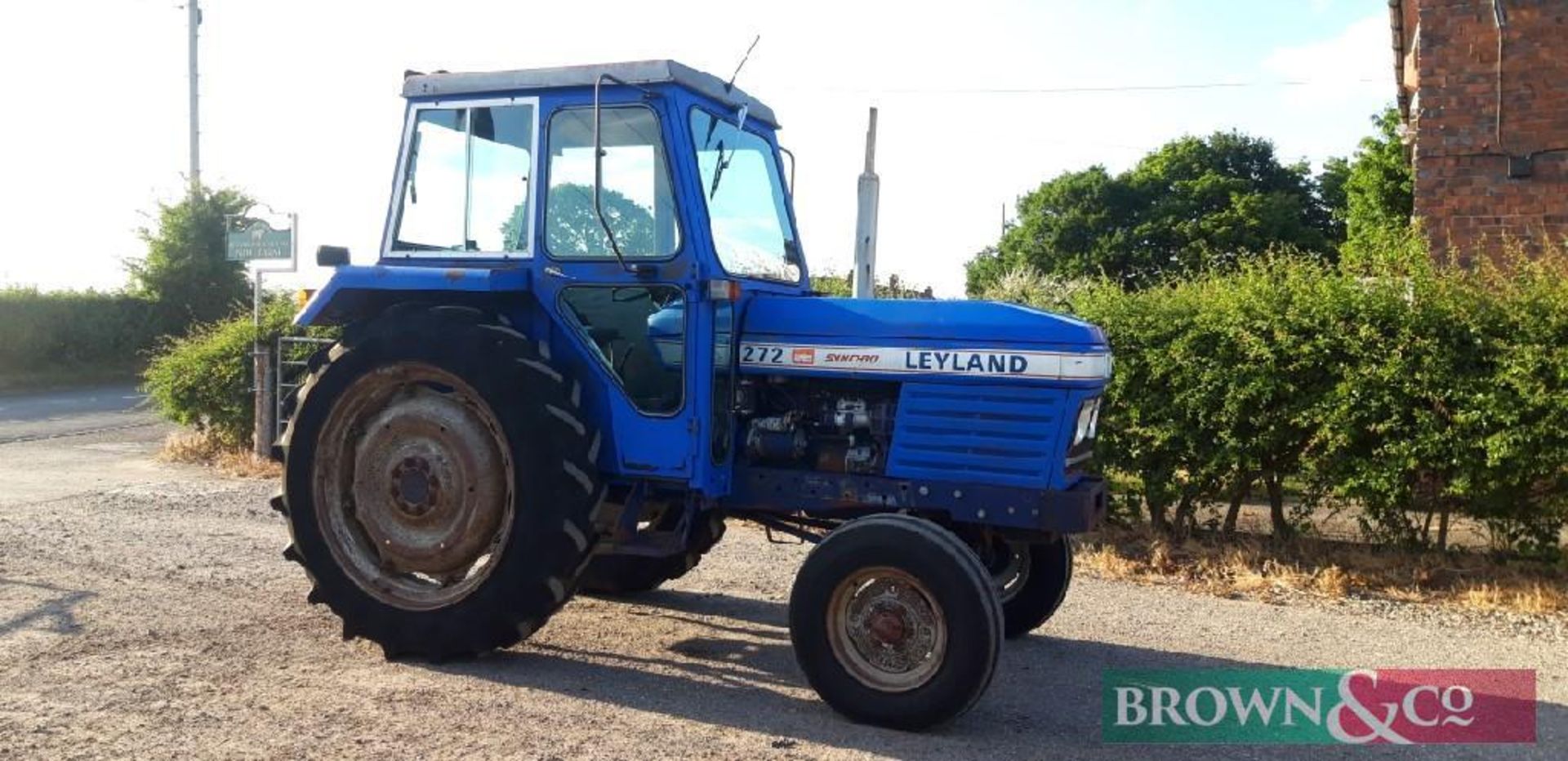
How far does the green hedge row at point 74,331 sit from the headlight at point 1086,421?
2696 cm

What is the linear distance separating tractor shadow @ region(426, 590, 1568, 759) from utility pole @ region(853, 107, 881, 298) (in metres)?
5.74

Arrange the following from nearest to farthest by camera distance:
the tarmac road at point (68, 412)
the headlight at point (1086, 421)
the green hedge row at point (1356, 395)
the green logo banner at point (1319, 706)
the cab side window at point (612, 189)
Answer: the green logo banner at point (1319, 706) < the headlight at point (1086, 421) < the cab side window at point (612, 189) < the green hedge row at point (1356, 395) < the tarmac road at point (68, 412)

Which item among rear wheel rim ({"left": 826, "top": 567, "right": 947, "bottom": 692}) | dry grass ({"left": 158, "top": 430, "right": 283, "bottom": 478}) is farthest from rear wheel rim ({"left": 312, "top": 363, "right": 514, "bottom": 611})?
dry grass ({"left": 158, "top": 430, "right": 283, "bottom": 478})

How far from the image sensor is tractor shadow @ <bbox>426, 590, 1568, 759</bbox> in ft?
15.6

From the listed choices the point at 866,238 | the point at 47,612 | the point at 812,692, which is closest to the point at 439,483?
the point at 812,692

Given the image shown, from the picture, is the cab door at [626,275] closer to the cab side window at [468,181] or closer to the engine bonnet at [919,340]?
the cab side window at [468,181]

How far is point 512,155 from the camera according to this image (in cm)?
586

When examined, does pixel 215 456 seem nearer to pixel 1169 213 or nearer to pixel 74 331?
pixel 74 331

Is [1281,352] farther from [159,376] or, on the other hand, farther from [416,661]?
[159,376]

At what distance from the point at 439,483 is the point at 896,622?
87.5 inches

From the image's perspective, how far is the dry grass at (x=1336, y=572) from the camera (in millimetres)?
7621

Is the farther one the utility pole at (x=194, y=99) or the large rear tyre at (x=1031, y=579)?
the utility pole at (x=194, y=99)

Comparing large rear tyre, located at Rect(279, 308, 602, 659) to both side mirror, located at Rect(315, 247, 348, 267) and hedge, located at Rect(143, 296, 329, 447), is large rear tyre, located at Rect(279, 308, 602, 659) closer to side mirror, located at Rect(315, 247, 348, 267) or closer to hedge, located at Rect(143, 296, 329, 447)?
side mirror, located at Rect(315, 247, 348, 267)

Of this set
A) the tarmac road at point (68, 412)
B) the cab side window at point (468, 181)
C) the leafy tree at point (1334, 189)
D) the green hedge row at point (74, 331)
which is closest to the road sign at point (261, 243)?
the tarmac road at point (68, 412)
